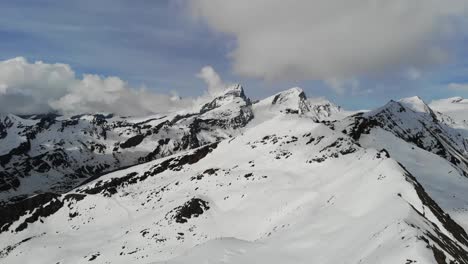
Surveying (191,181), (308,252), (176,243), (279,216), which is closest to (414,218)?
(308,252)

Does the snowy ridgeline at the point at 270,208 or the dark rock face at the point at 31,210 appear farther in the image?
the dark rock face at the point at 31,210

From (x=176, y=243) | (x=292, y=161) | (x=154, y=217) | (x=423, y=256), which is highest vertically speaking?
(x=292, y=161)

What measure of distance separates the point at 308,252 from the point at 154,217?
65.1 meters

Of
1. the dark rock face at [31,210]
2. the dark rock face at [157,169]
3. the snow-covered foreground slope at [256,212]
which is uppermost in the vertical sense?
the dark rock face at [157,169]

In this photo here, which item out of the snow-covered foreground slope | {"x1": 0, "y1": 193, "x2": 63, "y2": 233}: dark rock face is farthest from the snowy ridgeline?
{"x1": 0, "y1": 193, "x2": 63, "y2": 233}: dark rock face

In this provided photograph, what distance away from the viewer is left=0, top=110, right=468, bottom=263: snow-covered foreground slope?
4528cm

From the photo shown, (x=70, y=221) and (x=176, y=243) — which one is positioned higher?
(x=70, y=221)

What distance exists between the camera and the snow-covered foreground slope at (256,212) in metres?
45.3

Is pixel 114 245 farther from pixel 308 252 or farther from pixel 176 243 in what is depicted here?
pixel 308 252

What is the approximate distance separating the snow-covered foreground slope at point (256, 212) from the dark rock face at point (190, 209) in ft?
1.18

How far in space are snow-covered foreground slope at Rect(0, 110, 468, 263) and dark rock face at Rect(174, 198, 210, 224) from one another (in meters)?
0.36

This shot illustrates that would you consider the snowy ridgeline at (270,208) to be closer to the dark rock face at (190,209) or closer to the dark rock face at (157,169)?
the dark rock face at (190,209)

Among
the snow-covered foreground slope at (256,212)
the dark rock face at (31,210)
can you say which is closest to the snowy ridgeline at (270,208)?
the snow-covered foreground slope at (256,212)

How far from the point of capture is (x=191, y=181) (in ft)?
417
